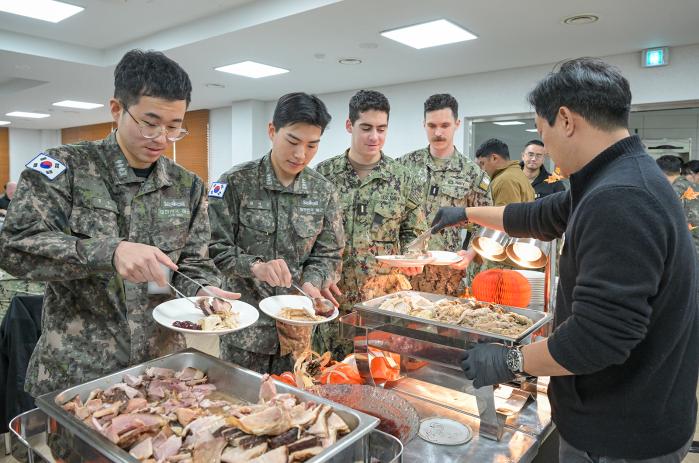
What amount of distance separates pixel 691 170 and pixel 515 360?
5.60 m

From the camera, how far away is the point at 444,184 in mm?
3188

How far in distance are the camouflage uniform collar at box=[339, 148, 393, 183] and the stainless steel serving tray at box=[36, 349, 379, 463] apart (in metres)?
1.59

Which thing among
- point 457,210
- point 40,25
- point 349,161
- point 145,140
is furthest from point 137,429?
point 40,25

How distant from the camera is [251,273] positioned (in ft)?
6.07

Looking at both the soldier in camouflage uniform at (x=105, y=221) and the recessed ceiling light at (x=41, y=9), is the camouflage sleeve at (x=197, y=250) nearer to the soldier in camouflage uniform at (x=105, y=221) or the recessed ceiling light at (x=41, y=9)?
the soldier in camouflage uniform at (x=105, y=221)

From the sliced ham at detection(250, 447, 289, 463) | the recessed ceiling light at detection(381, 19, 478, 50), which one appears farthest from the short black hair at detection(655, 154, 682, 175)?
the sliced ham at detection(250, 447, 289, 463)

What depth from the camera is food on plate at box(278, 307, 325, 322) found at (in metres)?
1.51

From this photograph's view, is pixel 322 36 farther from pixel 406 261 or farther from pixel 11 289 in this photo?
pixel 406 261

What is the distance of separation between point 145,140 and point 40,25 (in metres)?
5.53

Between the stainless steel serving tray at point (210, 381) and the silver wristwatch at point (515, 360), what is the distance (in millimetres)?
397

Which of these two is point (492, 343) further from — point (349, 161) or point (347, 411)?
point (349, 161)

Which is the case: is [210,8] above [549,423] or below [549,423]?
above

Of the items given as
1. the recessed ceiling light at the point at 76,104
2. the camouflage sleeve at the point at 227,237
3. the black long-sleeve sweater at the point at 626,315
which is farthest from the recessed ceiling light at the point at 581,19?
the recessed ceiling light at the point at 76,104

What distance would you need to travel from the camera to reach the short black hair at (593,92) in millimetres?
1081
